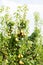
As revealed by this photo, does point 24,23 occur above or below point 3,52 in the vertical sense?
above

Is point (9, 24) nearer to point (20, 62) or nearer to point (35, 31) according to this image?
point (20, 62)

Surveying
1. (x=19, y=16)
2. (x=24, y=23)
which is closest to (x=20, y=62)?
(x=24, y=23)

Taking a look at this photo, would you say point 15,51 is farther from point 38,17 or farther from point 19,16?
point 38,17

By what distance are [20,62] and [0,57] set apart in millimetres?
3577

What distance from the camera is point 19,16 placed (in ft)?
55.6

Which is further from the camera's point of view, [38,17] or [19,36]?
[38,17]

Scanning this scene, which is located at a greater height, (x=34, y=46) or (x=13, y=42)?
(x=13, y=42)

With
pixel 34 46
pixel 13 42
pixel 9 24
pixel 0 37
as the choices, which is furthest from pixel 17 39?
pixel 34 46

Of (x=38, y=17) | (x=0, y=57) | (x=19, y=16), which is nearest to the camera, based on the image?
(x=0, y=57)

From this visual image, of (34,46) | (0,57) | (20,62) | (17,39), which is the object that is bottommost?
(34,46)

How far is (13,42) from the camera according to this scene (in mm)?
12805

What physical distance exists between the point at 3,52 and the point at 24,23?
7.83ft

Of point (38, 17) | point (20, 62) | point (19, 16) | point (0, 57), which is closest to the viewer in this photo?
point (20, 62)

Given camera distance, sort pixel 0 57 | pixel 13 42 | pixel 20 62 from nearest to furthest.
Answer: pixel 20 62 < pixel 13 42 < pixel 0 57
